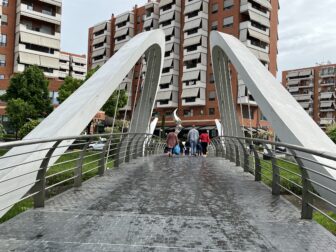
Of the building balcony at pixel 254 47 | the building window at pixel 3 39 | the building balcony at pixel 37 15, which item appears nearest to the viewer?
the building balcony at pixel 37 15

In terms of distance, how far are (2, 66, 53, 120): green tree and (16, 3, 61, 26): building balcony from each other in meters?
11.4

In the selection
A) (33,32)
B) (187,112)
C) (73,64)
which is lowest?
(187,112)

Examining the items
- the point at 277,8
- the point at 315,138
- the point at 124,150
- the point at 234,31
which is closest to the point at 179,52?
the point at 234,31

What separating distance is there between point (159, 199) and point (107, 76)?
14.5ft

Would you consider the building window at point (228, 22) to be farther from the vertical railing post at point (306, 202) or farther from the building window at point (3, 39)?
the vertical railing post at point (306, 202)

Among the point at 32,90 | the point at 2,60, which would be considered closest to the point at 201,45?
the point at 32,90

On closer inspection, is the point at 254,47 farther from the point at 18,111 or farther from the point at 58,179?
the point at 58,179

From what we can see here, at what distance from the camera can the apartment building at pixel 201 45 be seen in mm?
48125

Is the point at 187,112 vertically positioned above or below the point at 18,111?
above

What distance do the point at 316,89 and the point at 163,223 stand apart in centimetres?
9639

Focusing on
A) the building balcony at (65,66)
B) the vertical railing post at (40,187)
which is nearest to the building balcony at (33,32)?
the building balcony at (65,66)

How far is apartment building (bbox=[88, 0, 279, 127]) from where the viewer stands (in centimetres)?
4812

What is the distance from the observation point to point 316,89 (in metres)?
93.1

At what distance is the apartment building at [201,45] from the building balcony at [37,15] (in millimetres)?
12552
